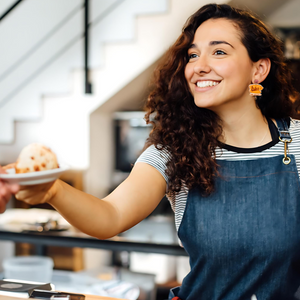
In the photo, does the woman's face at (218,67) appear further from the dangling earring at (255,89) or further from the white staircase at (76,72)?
→ the white staircase at (76,72)

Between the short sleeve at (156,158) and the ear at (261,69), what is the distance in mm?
418

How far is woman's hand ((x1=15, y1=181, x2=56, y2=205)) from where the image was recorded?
718mm

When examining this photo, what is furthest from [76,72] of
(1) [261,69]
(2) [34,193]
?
(2) [34,193]

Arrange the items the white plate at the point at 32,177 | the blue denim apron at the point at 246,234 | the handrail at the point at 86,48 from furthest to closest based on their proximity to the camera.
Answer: the handrail at the point at 86,48, the blue denim apron at the point at 246,234, the white plate at the point at 32,177

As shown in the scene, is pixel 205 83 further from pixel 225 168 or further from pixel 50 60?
pixel 50 60

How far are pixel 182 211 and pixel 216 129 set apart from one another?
307 millimetres

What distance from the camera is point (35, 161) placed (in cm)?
70

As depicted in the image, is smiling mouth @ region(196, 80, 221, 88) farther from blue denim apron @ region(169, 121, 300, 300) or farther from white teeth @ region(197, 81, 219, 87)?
blue denim apron @ region(169, 121, 300, 300)

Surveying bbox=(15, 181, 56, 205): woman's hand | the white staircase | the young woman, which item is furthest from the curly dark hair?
the white staircase

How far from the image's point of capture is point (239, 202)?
3.93 feet

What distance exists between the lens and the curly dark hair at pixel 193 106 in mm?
1236

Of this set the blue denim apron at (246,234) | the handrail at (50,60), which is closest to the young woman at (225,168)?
the blue denim apron at (246,234)

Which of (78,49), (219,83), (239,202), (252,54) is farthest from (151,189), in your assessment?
(78,49)

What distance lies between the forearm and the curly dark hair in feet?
0.98
